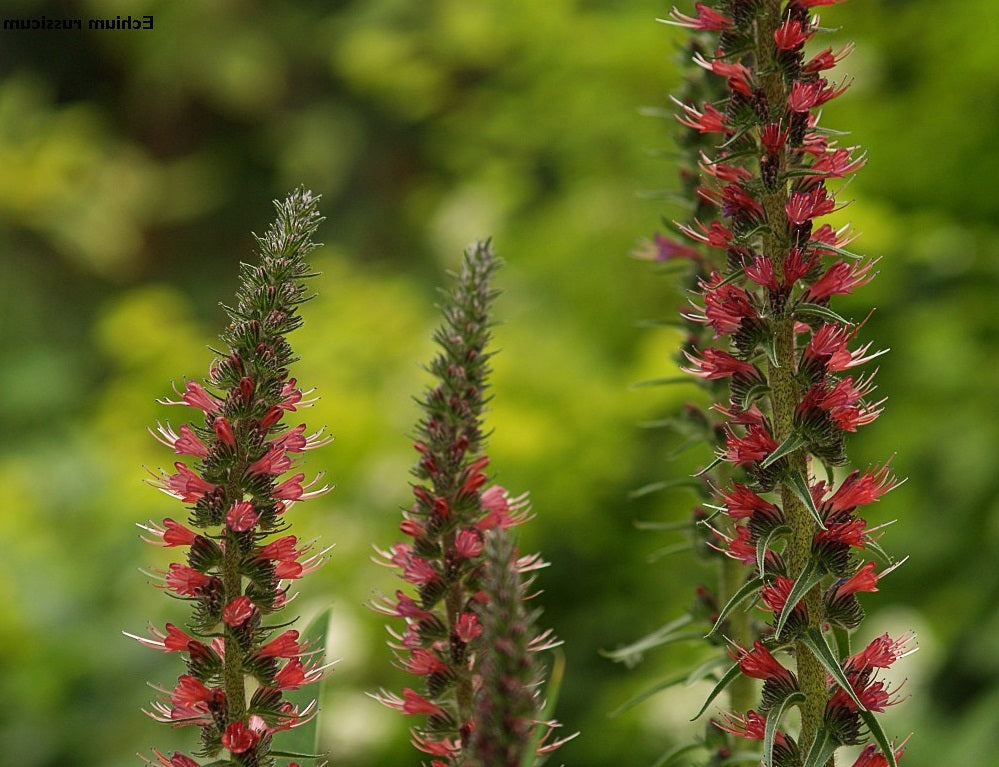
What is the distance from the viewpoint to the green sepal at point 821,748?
903 millimetres

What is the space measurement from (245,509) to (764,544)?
0.39 metres

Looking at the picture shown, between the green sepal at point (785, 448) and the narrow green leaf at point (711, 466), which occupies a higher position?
the green sepal at point (785, 448)

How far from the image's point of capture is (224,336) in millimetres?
961

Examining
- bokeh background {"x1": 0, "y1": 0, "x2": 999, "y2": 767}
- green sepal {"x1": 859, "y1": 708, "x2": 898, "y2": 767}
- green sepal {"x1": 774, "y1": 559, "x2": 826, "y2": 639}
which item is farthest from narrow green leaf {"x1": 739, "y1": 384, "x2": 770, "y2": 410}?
bokeh background {"x1": 0, "y1": 0, "x2": 999, "y2": 767}

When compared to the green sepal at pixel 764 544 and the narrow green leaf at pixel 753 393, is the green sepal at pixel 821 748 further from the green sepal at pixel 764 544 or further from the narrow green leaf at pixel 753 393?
the narrow green leaf at pixel 753 393

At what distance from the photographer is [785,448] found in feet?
2.98

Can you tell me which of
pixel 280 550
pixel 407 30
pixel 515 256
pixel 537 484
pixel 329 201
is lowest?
pixel 537 484

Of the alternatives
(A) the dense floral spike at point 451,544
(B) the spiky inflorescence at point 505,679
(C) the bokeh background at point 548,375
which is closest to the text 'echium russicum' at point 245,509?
(A) the dense floral spike at point 451,544

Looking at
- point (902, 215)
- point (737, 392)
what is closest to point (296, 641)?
point (737, 392)

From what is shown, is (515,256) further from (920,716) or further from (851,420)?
(851,420)

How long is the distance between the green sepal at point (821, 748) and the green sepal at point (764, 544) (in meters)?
0.13

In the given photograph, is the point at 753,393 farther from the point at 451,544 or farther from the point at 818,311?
the point at 451,544

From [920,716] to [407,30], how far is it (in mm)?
5547

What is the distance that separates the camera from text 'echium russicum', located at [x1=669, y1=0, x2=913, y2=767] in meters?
0.95
